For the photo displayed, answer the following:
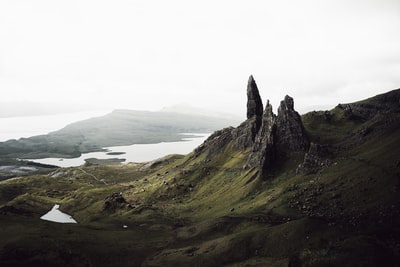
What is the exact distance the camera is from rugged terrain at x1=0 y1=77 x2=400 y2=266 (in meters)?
65.0

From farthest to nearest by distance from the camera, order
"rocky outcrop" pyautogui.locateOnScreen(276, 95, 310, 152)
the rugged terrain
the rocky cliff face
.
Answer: "rocky outcrop" pyautogui.locateOnScreen(276, 95, 310, 152), the rocky cliff face, the rugged terrain

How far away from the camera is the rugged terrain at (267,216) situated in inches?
2559

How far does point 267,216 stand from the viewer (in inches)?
3474

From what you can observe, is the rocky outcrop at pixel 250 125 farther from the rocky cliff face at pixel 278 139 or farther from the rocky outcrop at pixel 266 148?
the rocky outcrop at pixel 266 148

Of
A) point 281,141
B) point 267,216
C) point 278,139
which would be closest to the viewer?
point 267,216

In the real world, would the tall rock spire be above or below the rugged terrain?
above

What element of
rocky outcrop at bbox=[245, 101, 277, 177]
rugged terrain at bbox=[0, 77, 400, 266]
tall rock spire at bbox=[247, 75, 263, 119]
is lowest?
rugged terrain at bbox=[0, 77, 400, 266]

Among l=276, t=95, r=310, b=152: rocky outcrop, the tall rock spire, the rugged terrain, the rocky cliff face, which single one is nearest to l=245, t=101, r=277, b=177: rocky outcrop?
the rocky cliff face

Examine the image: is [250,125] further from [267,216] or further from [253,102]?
[267,216]

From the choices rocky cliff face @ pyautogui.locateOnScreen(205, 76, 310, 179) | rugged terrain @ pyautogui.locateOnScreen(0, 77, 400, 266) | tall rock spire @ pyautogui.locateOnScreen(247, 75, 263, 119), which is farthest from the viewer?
tall rock spire @ pyautogui.locateOnScreen(247, 75, 263, 119)

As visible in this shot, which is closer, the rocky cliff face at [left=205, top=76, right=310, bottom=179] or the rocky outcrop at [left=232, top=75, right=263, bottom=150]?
the rocky cliff face at [left=205, top=76, right=310, bottom=179]

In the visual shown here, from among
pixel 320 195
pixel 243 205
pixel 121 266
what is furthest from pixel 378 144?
pixel 121 266

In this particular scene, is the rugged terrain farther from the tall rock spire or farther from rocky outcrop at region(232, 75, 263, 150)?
the tall rock spire

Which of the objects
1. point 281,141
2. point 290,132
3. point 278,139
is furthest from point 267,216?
point 290,132
